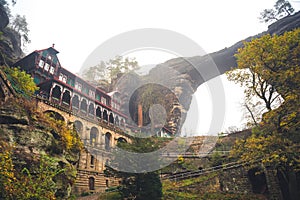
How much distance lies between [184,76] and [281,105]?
1302 inches

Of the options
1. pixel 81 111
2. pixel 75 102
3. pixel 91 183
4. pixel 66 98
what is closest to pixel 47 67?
pixel 66 98

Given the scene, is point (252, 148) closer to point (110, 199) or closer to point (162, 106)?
point (110, 199)

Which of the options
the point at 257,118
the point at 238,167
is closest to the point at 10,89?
the point at 257,118

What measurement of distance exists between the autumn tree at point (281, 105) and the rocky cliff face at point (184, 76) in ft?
90.7

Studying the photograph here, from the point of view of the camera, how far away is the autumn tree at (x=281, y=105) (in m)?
12.5

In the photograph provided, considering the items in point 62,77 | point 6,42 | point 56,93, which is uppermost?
point 6,42

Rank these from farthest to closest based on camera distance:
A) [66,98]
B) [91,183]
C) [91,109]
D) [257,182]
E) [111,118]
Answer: [111,118], [91,109], [66,98], [91,183], [257,182]

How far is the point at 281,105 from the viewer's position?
1303 cm

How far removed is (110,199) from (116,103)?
28375 millimetres

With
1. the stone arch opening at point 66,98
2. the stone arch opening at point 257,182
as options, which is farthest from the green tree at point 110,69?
the stone arch opening at point 257,182

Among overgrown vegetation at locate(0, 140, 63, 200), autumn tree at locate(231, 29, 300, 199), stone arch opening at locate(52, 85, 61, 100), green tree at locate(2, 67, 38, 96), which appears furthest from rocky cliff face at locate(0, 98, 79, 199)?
stone arch opening at locate(52, 85, 61, 100)

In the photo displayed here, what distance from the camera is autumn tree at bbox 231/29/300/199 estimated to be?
12.5m

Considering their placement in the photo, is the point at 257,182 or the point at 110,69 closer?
the point at 257,182

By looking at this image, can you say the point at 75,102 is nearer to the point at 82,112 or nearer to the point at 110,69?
the point at 82,112
